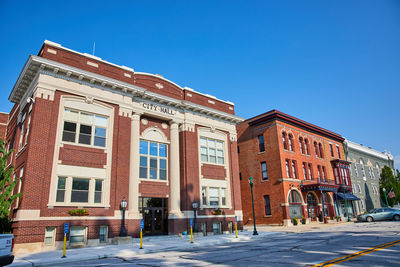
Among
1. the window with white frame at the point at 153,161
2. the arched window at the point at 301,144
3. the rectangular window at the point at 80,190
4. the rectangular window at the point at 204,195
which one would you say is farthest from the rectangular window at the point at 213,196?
the arched window at the point at 301,144

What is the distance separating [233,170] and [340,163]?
23.9 metres

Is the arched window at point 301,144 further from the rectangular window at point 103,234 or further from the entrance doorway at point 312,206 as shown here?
the rectangular window at point 103,234

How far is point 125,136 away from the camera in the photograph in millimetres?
21766

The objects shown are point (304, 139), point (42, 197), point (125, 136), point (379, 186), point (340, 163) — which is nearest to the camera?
point (42, 197)

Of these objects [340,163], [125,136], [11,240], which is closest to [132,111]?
[125,136]

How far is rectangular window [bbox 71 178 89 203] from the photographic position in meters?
18.5

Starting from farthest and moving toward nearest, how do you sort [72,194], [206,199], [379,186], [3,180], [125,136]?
[379,186], [206,199], [125,136], [72,194], [3,180]

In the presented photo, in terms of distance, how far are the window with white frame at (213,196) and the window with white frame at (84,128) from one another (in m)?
10.2

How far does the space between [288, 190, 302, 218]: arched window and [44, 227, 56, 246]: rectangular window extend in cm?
2499

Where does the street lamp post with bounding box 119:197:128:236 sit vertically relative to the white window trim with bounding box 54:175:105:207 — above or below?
below

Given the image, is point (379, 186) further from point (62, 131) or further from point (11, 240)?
point (11, 240)

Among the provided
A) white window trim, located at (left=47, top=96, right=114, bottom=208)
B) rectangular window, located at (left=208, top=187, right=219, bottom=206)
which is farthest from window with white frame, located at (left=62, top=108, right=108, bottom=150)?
rectangular window, located at (left=208, top=187, right=219, bottom=206)

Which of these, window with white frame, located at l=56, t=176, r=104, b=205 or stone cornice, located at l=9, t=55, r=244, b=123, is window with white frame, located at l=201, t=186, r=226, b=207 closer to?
stone cornice, located at l=9, t=55, r=244, b=123

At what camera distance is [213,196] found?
26484mm
